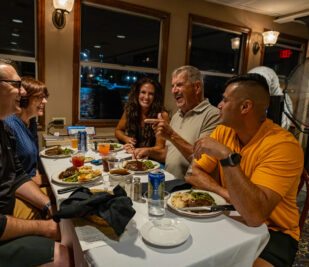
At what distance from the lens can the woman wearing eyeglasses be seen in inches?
77.5

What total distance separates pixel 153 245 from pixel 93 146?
178 centimetres

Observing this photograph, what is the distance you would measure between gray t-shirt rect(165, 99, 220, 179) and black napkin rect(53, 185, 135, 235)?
3.65ft

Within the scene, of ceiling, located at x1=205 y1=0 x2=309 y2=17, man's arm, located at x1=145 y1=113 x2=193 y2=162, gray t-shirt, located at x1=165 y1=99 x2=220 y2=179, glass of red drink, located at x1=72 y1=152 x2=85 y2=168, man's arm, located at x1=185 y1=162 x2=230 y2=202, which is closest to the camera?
man's arm, located at x1=185 y1=162 x2=230 y2=202

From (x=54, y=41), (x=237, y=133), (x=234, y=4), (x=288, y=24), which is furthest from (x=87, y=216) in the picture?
(x=288, y=24)

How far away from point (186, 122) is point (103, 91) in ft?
6.54

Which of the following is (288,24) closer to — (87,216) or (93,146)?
(93,146)

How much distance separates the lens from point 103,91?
3.83 m

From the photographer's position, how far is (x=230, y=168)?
111 cm

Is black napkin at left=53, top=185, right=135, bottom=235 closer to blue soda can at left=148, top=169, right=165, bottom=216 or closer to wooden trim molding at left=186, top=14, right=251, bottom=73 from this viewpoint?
blue soda can at left=148, top=169, right=165, bottom=216

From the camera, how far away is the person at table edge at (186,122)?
78.0 inches

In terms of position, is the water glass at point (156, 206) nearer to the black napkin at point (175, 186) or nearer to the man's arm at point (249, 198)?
the black napkin at point (175, 186)

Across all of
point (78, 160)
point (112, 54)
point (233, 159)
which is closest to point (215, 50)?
point (112, 54)

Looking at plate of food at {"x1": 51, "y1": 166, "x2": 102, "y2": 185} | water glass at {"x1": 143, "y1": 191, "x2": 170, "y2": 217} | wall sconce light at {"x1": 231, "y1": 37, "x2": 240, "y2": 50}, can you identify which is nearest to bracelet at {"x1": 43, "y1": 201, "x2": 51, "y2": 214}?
plate of food at {"x1": 51, "y1": 166, "x2": 102, "y2": 185}

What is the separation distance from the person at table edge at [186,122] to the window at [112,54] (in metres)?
1.62
